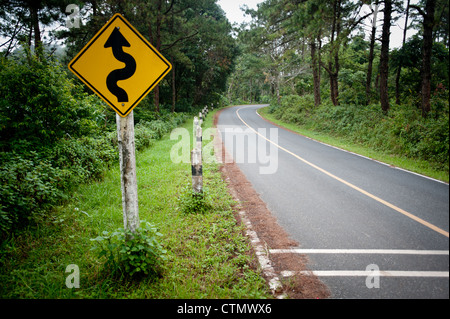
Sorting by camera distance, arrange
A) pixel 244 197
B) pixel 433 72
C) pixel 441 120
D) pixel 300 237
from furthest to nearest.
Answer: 1. pixel 244 197
2. pixel 300 237
3. pixel 433 72
4. pixel 441 120

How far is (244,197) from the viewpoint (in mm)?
5273

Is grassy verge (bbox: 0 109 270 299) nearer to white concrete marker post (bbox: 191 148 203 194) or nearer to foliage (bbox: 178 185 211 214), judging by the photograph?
foliage (bbox: 178 185 211 214)

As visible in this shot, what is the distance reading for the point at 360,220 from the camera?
13.1 feet

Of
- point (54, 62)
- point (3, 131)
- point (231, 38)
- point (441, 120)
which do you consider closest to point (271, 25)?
point (231, 38)

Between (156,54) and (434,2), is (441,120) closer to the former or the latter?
(434,2)

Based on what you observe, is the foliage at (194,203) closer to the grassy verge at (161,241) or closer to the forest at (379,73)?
the grassy verge at (161,241)

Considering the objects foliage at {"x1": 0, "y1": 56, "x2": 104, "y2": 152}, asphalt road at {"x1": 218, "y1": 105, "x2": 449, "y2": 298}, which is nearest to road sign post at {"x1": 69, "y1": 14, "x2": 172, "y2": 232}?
asphalt road at {"x1": 218, "y1": 105, "x2": 449, "y2": 298}

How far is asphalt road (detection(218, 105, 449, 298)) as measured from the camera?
63.0 inches

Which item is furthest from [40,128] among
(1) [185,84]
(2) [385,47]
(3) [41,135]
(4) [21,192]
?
(1) [185,84]

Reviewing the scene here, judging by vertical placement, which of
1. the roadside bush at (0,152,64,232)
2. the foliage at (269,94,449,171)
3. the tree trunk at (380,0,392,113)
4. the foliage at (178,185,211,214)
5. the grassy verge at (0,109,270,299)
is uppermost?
the tree trunk at (380,0,392,113)

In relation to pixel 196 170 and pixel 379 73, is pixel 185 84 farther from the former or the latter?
pixel 196 170

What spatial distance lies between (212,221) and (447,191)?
10.6 feet

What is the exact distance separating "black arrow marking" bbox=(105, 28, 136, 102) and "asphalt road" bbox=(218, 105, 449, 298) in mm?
2806

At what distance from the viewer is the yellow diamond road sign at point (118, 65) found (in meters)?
2.60
